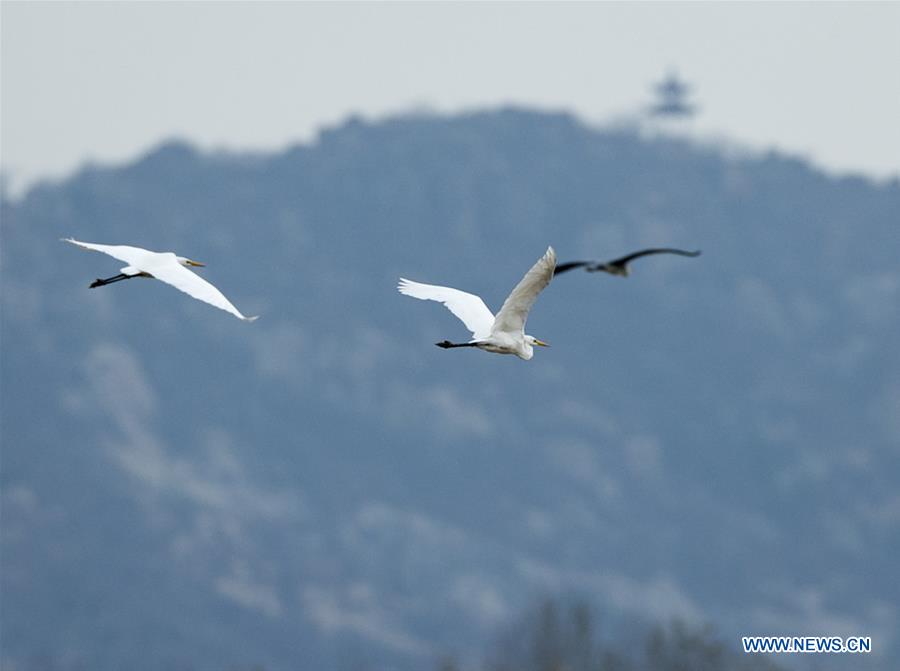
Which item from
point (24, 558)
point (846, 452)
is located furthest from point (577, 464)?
point (24, 558)

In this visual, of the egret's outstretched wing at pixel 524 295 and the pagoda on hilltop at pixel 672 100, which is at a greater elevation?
the pagoda on hilltop at pixel 672 100

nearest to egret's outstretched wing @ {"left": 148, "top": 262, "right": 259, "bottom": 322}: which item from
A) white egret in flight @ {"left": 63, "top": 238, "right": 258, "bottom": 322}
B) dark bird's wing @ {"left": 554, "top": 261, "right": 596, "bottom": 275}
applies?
white egret in flight @ {"left": 63, "top": 238, "right": 258, "bottom": 322}

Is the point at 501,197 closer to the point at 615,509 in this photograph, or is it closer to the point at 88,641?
the point at 615,509

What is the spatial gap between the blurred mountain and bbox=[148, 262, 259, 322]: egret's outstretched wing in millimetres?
85424

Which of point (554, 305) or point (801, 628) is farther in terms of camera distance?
point (554, 305)

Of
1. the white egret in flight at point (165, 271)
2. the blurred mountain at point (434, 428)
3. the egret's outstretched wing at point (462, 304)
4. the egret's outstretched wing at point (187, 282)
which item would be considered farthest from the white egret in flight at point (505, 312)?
the blurred mountain at point (434, 428)

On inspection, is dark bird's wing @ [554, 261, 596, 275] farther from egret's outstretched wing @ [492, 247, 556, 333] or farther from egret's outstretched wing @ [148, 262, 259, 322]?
egret's outstretched wing @ [148, 262, 259, 322]

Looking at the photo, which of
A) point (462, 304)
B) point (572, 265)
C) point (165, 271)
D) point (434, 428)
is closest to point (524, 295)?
point (462, 304)

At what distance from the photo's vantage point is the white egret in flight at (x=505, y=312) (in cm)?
2367

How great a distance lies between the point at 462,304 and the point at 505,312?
2226 millimetres

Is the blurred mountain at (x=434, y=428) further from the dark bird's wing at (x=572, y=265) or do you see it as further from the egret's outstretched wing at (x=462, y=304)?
the dark bird's wing at (x=572, y=265)

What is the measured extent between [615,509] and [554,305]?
33.3 meters

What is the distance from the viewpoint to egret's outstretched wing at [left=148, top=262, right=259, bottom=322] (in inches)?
1001

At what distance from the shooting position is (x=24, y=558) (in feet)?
462
